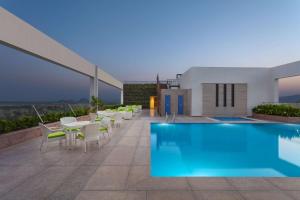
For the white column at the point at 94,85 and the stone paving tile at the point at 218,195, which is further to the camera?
the white column at the point at 94,85

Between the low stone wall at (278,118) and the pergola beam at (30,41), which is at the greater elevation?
the pergola beam at (30,41)

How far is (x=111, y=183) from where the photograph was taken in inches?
129

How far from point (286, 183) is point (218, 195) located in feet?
4.59

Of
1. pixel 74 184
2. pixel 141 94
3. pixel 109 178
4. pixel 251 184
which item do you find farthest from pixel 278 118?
pixel 141 94

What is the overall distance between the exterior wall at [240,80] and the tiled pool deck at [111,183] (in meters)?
12.8

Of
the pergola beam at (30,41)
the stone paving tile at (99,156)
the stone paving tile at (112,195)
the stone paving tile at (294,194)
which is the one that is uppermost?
the pergola beam at (30,41)

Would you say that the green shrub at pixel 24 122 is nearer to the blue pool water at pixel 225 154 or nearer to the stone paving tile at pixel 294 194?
the blue pool water at pixel 225 154

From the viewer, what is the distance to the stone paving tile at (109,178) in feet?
10.3

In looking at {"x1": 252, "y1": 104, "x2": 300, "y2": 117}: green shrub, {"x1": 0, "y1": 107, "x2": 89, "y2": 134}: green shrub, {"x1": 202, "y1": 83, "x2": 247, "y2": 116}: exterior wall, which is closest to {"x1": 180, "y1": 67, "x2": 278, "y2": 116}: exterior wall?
{"x1": 202, "y1": 83, "x2": 247, "y2": 116}: exterior wall

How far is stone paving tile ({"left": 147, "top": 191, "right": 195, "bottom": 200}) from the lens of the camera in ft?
9.11

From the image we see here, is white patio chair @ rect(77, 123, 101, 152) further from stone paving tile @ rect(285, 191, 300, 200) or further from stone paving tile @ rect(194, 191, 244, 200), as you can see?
stone paving tile @ rect(285, 191, 300, 200)

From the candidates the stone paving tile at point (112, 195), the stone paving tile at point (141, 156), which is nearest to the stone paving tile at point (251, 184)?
the stone paving tile at point (112, 195)

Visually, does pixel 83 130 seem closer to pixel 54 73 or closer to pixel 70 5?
pixel 70 5

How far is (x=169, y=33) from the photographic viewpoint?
16.4 metres
